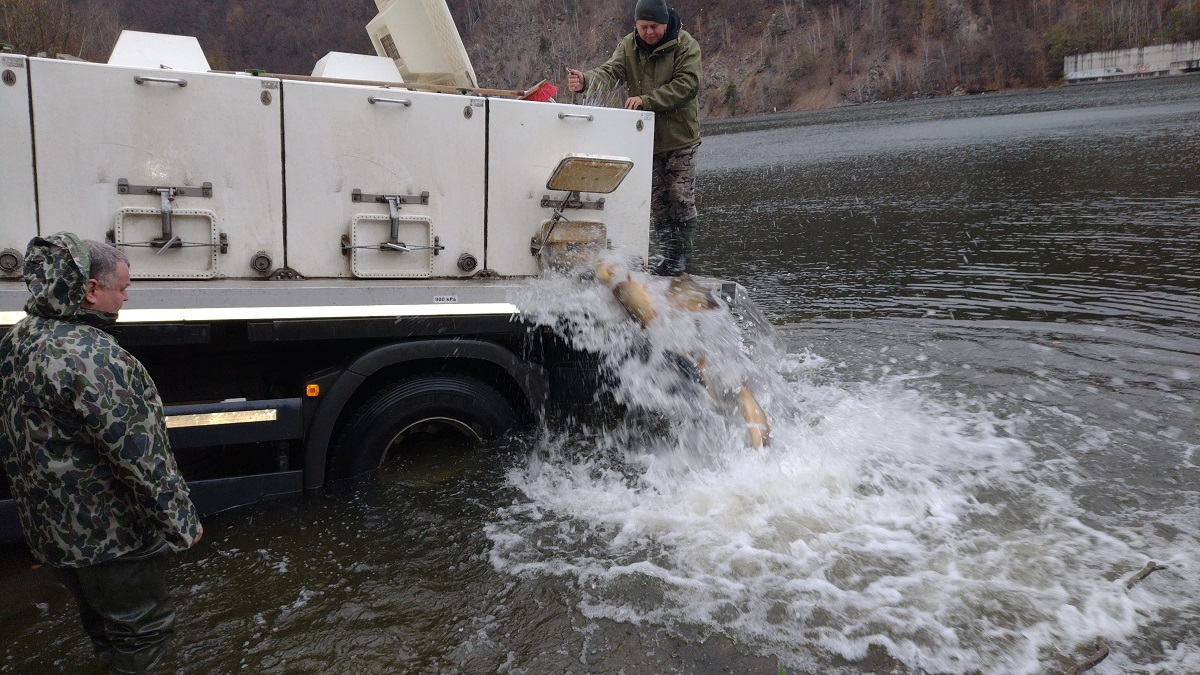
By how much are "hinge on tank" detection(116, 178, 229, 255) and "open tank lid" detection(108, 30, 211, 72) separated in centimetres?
145

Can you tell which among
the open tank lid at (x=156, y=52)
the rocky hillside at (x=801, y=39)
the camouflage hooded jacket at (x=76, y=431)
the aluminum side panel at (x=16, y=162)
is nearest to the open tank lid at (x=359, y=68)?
the open tank lid at (x=156, y=52)

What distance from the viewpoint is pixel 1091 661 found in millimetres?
3641

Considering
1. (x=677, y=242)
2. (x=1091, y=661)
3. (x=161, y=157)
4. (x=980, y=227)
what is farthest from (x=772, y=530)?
(x=980, y=227)

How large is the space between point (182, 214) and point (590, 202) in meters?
2.59

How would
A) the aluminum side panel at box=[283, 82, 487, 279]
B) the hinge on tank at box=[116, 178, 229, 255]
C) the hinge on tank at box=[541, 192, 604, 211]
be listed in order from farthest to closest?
the hinge on tank at box=[541, 192, 604, 211]
the aluminum side panel at box=[283, 82, 487, 279]
the hinge on tank at box=[116, 178, 229, 255]

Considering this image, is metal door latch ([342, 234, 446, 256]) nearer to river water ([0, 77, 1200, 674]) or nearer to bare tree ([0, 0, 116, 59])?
river water ([0, 77, 1200, 674])

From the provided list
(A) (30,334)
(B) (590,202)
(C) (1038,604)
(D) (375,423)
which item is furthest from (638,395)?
(A) (30,334)

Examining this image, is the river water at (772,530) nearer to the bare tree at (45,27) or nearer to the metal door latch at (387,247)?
the metal door latch at (387,247)

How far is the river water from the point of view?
12.6ft

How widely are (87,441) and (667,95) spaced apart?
5047mm

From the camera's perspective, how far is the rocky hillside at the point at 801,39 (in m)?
93.3

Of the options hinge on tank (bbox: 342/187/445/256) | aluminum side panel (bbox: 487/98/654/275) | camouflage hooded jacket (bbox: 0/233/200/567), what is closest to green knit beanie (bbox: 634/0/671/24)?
aluminum side panel (bbox: 487/98/654/275)

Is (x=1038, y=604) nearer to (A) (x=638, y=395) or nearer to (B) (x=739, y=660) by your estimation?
(B) (x=739, y=660)

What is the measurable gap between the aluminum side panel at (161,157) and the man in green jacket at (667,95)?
274cm
